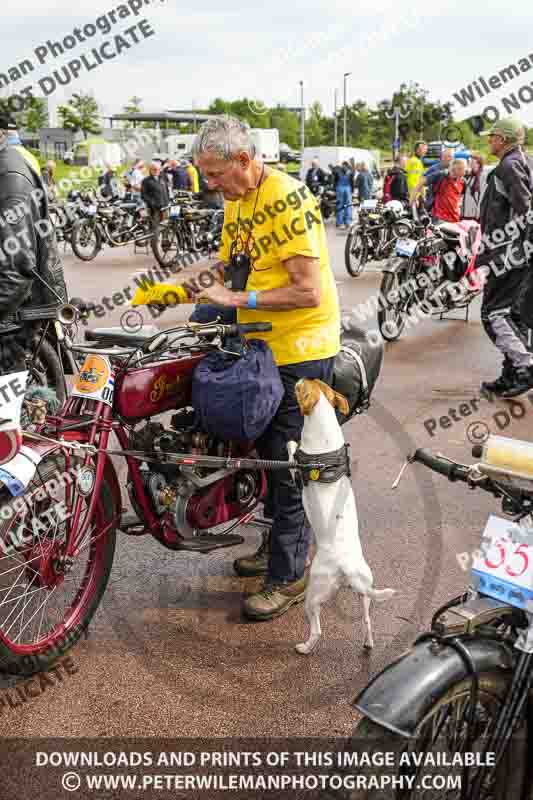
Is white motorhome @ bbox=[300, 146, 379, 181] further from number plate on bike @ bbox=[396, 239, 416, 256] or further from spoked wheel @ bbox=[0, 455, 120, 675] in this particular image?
spoked wheel @ bbox=[0, 455, 120, 675]

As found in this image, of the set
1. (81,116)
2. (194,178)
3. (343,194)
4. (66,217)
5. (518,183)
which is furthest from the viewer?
(81,116)

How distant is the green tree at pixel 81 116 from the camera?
6290 centimetres

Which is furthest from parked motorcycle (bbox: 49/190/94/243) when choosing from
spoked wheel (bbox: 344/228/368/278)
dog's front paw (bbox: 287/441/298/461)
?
dog's front paw (bbox: 287/441/298/461)

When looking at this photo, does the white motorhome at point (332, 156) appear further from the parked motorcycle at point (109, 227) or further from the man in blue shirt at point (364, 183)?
the parked motorcycle at point (109, 227)

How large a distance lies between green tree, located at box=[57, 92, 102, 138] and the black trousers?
6080 cm

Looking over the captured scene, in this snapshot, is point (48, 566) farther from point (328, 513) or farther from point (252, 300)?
point (252, 300)

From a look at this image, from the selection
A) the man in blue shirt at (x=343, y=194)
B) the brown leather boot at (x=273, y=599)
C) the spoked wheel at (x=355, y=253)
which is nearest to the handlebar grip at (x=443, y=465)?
the brown leather boot at (x=273, y=599)

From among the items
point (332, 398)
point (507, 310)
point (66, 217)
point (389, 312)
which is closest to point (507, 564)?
point (332, 398)

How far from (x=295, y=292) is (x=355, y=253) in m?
10.4

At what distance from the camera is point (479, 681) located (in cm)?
189

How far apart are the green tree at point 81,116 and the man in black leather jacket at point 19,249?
61.9m

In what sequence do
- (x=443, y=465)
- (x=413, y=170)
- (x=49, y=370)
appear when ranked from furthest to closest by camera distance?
(x=413, y=170) < (x=49, y=370) < (x=443, y=465)

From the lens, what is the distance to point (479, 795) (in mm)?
2035

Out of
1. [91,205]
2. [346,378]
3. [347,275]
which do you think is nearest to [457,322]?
[347,275]
